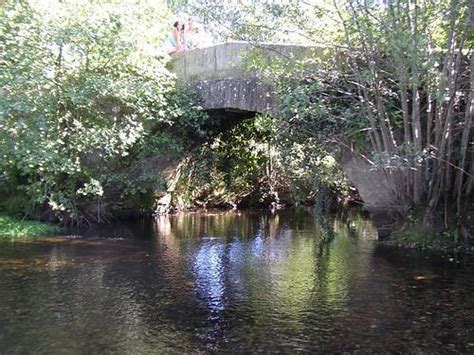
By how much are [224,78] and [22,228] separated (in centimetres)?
550

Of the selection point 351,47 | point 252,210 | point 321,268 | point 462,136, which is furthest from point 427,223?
point 252,210

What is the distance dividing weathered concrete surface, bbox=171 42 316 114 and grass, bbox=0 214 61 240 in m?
4.51

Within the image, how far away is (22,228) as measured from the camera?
11.5 metres

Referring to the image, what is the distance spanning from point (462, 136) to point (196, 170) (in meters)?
8.87

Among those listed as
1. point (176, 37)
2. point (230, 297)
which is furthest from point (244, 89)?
point (230, 297)

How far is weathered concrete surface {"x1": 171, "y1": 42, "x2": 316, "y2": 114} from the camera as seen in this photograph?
11.5 metres

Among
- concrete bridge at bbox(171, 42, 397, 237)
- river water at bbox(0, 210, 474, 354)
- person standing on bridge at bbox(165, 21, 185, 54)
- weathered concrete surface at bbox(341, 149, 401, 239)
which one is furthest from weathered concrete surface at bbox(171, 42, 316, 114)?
river water at bbox(0, 210, 474, 354)

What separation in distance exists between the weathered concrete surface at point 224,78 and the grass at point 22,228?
4.51 m

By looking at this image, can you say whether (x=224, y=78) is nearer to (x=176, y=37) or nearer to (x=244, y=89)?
(x=244, y=89)

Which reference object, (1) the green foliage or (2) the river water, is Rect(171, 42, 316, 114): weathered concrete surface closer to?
(1) the green foliage

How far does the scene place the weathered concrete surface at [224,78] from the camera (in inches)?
452

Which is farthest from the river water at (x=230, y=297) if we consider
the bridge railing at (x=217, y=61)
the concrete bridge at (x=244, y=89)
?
the bridge railing at (x=217, y=61)

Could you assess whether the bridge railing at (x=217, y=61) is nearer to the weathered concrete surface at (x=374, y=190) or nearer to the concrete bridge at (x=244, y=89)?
the concrete bridge at (x=244, y=89)

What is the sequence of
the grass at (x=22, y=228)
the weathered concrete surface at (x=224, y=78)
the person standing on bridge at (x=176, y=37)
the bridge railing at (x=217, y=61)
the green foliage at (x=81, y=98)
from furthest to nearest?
the person standing on bridge at (x=176, y=37) < the weathered concrete surface at (x=224, y=78) < the grass at (x=22, y=228) < the bridge railing at (x=217, y=61) < the green foliage at (x=81, y=98)
